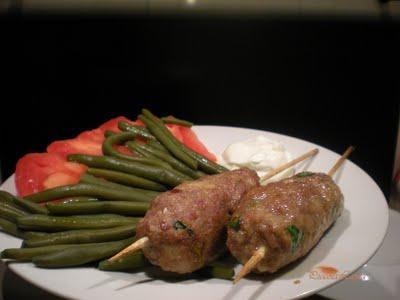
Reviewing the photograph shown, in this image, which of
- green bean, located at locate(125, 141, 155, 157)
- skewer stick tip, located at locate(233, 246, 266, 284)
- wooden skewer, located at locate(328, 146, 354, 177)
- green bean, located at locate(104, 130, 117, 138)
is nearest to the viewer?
skewer stick tip, located at locate(233, 246, 266, 284)

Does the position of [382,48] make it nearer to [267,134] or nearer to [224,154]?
[267,134]

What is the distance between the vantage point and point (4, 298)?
7.02 feet

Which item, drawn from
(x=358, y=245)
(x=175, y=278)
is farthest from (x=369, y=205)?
(x=175, y=278)

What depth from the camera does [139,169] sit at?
2.40 metres

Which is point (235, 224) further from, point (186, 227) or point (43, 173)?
point (43, 173)

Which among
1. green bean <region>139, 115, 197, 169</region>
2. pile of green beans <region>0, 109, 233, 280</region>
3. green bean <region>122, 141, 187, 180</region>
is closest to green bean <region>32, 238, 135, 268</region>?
pile of green beans <region>0, 109, 233, 280</region>

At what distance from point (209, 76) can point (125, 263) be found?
1.89 metres

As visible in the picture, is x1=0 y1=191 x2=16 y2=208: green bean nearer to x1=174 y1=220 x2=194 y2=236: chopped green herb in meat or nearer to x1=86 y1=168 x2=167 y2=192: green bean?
x1=86 y1=168 x2=167 y2=192: green bean

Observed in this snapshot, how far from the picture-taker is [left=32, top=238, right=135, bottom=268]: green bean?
6.10 feet

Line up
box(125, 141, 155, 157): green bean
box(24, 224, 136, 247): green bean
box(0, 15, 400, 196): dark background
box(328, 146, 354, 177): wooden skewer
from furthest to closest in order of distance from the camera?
box(0, 15, 400, 196): dark background < box(125, 141, 155, 157): green bean < box(328, 146, 354, 177): wooden skewer < box(24, 224, 136, 247): green bean

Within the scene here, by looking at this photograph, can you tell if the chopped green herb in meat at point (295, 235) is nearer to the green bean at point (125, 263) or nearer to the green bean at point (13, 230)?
the green bean at point (125, 263)

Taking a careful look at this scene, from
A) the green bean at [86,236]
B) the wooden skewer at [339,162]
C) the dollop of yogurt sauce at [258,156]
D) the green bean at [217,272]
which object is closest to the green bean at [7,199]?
the green bean at [86,236]

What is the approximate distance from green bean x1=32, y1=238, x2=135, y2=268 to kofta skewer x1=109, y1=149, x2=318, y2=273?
168mm

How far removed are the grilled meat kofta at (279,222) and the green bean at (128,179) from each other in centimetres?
58
